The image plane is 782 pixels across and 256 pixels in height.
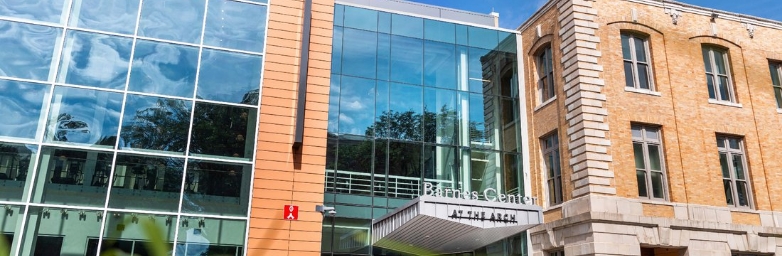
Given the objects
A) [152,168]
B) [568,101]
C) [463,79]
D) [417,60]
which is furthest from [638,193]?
[152,168]

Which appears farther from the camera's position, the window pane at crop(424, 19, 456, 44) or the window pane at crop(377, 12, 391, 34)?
the window pane at crop(424, 19, 456, 44)

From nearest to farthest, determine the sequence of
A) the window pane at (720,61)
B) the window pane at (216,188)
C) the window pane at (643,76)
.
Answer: the window pane at (216,188) < the window pane at (643,76) < the window pane at (720,61)

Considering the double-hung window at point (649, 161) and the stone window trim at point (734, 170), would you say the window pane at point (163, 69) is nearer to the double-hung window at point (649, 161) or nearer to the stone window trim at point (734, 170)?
the double-hung window at point (649, 161)

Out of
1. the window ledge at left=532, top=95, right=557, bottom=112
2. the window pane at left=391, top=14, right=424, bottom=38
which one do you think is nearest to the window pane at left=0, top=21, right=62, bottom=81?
the window pane at left=391, top=14, right=424, bottom=38

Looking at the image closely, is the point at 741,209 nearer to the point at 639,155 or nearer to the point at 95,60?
the point at 639,155

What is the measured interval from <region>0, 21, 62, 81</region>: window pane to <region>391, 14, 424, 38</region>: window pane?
10961 mm

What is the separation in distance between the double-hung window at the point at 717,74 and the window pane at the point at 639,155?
13.0 ft

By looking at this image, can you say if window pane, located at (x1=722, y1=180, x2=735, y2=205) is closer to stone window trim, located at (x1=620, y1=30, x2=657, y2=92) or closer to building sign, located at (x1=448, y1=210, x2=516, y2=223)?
stone window trim, located at (x1=620, y1=30, x2=657, y2=92)

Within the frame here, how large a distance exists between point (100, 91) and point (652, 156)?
56.1ft

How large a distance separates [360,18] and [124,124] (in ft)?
29.5

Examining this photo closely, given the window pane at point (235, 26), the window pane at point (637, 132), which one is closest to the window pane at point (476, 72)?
the window pane at point (637, 132)

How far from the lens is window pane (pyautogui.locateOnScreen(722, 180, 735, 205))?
20.0 m

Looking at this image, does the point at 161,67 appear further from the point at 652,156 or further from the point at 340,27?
the point at 652,156

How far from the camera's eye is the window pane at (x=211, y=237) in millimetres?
16141
